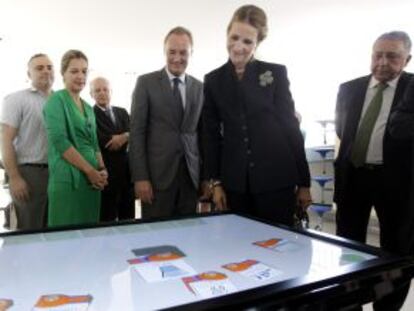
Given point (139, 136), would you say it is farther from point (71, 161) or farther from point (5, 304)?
point (5, 304)

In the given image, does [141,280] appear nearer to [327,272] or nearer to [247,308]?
[247,308]

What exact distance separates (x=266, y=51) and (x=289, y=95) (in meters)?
4.39

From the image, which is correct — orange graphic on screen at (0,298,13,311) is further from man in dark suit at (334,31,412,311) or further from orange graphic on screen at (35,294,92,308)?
man in dark suit at (334,31,412,311)

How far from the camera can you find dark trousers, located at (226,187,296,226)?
1.66 metres

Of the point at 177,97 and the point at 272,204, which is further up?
the point at 177,97

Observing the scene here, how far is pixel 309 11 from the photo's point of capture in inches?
172

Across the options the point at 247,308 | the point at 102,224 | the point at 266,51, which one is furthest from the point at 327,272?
the point at 266,51

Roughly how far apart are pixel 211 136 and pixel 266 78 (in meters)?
0.36

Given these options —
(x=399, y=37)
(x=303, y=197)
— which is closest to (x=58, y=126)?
(x=303, y=197)

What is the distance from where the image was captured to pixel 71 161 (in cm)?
199

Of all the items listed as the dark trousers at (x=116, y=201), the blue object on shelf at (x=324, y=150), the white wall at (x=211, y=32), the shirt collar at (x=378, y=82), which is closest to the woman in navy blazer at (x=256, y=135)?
the shirt collar at (x=378, y=82)

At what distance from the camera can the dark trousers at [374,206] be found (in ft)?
6.31

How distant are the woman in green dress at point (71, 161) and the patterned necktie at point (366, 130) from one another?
1.35 m

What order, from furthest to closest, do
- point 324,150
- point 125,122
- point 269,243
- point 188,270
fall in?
point 324,150 → point 125,122 → point 269,243 → point 188,270
